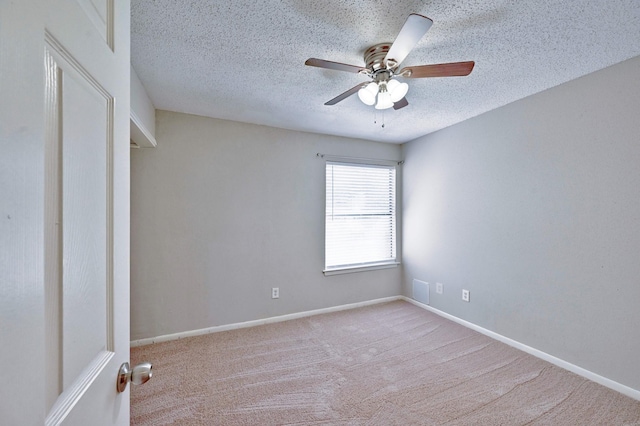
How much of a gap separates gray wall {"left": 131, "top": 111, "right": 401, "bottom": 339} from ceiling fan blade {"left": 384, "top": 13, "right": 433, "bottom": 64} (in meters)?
1.94

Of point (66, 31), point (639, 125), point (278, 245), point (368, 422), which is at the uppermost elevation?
point (639, 125)

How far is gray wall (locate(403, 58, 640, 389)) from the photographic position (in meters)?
1.91

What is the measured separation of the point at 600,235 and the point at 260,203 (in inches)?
121

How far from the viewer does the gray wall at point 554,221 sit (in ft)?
6.27

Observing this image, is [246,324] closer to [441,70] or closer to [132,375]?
[132,375]

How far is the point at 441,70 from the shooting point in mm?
1568

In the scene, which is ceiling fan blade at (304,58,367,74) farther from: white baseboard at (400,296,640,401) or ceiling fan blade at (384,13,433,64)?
white baseboard at (400,296,640,401)

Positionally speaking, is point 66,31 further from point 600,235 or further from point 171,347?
point 600,235

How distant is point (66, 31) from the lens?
0.46 meters

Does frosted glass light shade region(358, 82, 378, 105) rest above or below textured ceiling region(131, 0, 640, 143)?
below

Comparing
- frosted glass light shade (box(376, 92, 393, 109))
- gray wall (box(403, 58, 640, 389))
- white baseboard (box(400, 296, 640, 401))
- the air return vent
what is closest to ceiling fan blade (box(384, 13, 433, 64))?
frosted glass light shade (box(376, 92, 393, 109))

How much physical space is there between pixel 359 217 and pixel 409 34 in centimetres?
259

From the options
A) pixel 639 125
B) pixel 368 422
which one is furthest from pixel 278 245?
pixel 639 125

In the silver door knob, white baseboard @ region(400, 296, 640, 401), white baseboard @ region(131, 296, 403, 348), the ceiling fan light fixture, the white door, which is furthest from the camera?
white baseboard @ region(131, 296, 403, 348)
